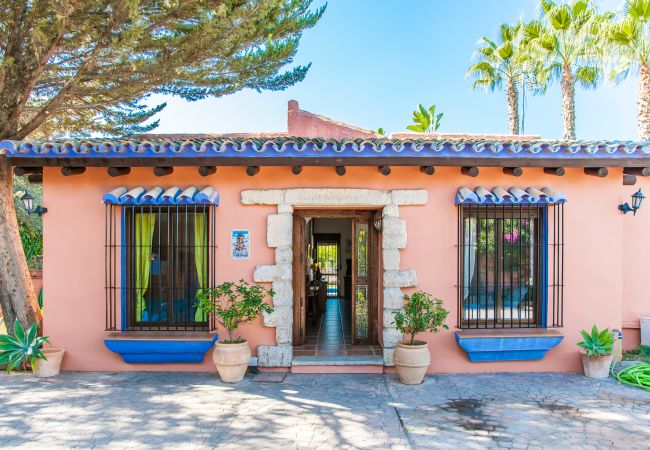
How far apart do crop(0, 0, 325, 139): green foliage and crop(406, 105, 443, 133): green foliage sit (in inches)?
738

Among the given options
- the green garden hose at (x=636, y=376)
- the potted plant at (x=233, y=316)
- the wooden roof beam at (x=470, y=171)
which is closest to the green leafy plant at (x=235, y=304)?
the potted plant at (x=233, y=316)

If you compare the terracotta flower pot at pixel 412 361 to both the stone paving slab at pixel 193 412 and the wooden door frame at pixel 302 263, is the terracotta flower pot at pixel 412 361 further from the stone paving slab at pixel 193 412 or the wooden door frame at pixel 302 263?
the wooden door frame at pixel 302 263

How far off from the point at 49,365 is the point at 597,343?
299 inches

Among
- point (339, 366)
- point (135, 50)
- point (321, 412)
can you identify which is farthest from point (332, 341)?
point (135, 50)

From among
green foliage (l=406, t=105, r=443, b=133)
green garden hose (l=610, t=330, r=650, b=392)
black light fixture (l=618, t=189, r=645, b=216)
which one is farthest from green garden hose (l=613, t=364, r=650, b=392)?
green foliage (l=406, t=105, r=443, b=133)

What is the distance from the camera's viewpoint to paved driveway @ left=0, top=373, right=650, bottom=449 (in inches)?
156

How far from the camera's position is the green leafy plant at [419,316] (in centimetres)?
550

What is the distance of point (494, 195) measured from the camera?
5.89 metres

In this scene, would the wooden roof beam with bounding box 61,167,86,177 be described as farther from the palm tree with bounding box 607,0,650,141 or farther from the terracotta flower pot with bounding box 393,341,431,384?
the palm tree with bounding box 607,0,650,141

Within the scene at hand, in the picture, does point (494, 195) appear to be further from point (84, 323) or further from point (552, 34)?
point (552, 34)

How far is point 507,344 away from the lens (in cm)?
585

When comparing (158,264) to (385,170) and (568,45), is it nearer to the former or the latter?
(385,170)

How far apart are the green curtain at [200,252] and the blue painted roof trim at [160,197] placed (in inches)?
19.4

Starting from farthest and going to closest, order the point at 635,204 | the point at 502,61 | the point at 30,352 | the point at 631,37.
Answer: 1. the point at 502,61
2. the point at 631,37
3. the point at 635,204
4. the point at 30,352
